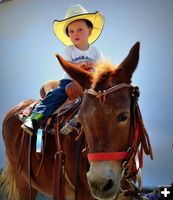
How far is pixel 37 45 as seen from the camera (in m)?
4.60

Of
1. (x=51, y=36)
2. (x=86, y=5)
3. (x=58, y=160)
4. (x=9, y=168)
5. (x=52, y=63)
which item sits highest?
(x=86, y=5)

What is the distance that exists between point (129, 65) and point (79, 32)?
90 centimetres

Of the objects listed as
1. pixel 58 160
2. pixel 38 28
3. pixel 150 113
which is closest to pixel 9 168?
pixel 58 160

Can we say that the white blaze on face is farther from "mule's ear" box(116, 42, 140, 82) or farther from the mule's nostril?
"mule's ear" box(116, 42, 140, 82)

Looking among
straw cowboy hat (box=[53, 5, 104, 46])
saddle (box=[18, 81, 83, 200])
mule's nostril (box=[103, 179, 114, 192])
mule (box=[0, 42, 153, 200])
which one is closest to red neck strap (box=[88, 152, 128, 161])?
mule (box=[0, 42, 153, 200])

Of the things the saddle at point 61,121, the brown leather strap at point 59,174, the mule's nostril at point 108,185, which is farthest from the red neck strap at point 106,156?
the brown leather strap at point 59,174

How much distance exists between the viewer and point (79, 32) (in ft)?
A: 9.31

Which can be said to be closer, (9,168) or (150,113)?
(9,168)

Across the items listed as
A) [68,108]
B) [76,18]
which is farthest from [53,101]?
[76,18]

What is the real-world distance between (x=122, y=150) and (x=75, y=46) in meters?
1.21

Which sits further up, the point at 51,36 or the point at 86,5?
the point at 86,5

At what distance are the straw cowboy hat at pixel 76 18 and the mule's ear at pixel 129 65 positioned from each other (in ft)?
3.07

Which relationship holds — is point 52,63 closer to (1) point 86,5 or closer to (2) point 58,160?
(1) point 86,5

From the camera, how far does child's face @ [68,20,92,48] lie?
112 inches
